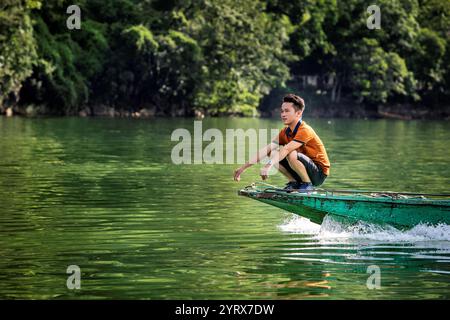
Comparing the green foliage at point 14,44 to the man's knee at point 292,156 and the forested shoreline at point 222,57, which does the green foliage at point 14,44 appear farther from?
the man's knee at point 292,156

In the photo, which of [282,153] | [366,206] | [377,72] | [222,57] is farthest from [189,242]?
[377,72]

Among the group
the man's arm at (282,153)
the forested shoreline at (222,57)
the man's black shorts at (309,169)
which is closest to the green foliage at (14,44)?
the forested shoreline at (222,57)

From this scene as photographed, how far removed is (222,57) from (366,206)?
61.6 metres

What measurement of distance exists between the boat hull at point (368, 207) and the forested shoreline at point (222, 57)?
4756 cm

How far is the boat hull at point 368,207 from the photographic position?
14.3 m

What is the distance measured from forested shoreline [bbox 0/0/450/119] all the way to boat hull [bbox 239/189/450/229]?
4756cm

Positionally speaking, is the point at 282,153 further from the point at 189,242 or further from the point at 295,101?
the point at 189,242

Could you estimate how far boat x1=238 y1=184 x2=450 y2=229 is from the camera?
14.3m

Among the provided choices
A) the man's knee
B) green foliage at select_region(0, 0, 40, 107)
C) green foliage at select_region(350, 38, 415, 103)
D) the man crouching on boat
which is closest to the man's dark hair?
the man crouching on boat

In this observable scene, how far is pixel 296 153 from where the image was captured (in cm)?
1489

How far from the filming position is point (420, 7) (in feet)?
313
